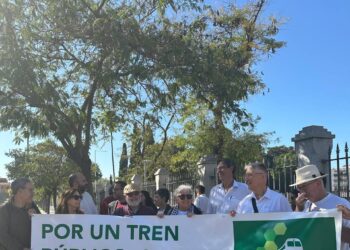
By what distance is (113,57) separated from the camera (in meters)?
10.9

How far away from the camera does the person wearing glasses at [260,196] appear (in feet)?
18.0

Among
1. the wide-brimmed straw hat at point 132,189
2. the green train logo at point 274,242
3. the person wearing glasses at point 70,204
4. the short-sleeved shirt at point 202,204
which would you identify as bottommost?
the green train logo at point 274,242

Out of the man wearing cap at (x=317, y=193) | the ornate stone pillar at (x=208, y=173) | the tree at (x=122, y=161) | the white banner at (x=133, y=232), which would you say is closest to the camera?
the man wearing cap at (x=317, y=193)

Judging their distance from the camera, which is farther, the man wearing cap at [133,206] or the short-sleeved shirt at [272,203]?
the man wearing cap at [133,206]

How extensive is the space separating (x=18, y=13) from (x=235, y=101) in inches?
199

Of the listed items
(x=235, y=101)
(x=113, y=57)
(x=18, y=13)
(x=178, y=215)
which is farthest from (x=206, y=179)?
(x=178, y=215)

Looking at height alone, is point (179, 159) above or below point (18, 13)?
below

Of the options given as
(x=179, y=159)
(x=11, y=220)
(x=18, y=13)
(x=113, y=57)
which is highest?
(x=18, y=13)

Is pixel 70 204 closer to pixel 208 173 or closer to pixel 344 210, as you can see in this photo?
pixel 344 210

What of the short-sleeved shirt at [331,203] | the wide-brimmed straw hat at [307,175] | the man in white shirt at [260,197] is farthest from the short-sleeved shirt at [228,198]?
the wide-brimmed straw hat at [307,175]

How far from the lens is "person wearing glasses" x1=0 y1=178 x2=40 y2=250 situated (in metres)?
5.74

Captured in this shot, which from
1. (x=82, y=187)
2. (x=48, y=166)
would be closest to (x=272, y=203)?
(x=82, y=187)

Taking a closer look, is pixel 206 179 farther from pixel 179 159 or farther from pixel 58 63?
pixel 179 159

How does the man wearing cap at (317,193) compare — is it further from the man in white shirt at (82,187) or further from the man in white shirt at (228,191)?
the man in white shirt at (82,187)
